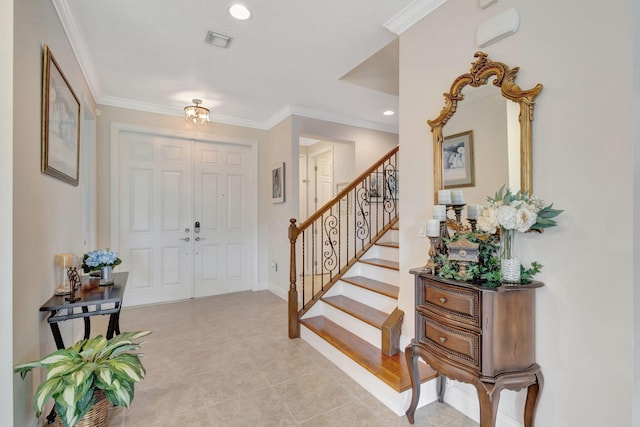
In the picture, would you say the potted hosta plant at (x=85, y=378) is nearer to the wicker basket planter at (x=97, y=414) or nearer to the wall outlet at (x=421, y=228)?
the wicker basket planter at (x=97, y=414)

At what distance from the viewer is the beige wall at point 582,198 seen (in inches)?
47.8

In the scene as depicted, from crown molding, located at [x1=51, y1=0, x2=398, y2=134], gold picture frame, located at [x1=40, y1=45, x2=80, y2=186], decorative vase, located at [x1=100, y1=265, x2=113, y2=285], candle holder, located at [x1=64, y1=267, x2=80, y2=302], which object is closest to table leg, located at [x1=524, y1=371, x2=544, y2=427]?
crown molding, located at [x1=51, y1=0, x2=398, y2=134]

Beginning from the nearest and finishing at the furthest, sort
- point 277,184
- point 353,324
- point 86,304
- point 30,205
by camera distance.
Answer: point 30,205 → point 86,304 → point 353,324 → point 277,184

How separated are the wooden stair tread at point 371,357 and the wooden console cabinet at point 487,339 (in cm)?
40

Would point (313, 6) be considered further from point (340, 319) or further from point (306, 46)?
point (340, 319)

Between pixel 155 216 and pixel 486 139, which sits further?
pixel 155 216

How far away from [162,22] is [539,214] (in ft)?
9.19

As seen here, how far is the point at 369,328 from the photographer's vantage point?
2.45 meters

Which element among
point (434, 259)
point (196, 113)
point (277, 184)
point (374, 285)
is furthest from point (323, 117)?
point (434, 259)

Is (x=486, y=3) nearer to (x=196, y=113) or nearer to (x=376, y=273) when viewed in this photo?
(x=376, y=273)

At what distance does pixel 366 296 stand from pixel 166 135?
133 inches

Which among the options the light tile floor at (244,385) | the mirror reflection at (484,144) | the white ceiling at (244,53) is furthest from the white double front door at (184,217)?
the mirror reflection at (484,144)

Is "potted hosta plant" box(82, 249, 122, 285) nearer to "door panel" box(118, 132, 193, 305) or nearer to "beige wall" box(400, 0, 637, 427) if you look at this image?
"door panel" box(118, 132, 193, 305)

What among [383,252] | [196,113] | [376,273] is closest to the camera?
[376,273]
